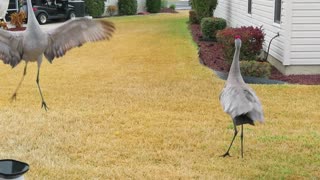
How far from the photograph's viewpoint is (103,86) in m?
10.6

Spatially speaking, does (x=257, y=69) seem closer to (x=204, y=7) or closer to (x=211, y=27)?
(x=211, y=27)

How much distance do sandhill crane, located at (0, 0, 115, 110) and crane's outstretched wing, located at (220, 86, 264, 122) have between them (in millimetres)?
1993

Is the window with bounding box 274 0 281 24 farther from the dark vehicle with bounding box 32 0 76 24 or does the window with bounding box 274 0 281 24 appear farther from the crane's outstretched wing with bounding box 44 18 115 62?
the dark vehicle with bounding box 32 0 76 24

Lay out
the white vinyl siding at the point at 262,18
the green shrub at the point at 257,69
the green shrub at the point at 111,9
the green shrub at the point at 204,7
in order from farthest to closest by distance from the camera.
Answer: the green shrub at the point at 111,9
the green shrub at the point at 204,7
the white vinyl siding at the point at 262,18
the green shrub at the point at 257,69

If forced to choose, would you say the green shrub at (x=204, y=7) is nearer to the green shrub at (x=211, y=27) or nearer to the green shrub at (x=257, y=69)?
the green shrub at (x=211, y=27)

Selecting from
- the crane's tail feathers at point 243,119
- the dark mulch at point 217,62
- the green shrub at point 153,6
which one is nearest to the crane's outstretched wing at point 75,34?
the crane's tail feathers at point 243,119

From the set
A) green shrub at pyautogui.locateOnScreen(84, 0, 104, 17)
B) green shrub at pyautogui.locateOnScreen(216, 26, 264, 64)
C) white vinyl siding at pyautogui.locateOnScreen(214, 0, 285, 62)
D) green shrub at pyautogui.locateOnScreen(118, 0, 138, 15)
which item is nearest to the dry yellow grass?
green shrub at pyautogui.locateOnScreen(216, 26, 264, 64)

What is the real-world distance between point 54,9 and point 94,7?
10.0ft

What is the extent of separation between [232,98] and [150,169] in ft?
3.82

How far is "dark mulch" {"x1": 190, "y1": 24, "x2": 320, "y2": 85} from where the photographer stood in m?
11.0

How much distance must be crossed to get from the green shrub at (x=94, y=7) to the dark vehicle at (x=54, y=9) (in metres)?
1.89

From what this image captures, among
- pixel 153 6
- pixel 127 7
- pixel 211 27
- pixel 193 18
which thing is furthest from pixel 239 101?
pixel 153 6

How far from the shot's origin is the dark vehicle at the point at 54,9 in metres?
25.6

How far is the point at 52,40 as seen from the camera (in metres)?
4.12
